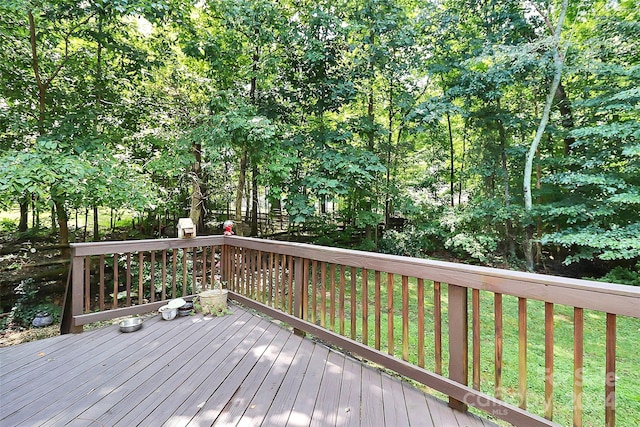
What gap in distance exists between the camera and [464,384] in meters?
1.69

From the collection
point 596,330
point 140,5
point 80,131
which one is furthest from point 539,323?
point 80,131

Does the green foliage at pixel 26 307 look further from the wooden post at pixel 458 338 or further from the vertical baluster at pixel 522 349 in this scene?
the vertical baluster at pixel 522 349

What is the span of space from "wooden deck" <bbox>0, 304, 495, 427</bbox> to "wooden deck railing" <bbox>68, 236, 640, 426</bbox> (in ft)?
0.65

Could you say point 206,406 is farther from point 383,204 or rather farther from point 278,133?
point 383,204

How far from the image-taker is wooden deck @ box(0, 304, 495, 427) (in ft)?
5.36

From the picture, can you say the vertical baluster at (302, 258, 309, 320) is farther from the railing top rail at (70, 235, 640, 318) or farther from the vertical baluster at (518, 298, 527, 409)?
the vertical baluster at (518, 298, 527, 409)

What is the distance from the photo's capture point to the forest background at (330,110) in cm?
440

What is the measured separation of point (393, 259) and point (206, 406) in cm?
147

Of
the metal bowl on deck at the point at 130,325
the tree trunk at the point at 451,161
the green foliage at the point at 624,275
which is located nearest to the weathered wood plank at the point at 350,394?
the metal bowl on deck at the point at 130,325

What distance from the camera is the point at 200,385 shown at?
1.94 meters

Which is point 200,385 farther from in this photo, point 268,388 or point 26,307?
point 26,307

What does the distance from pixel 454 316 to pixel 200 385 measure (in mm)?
1701

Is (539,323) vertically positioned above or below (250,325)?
below

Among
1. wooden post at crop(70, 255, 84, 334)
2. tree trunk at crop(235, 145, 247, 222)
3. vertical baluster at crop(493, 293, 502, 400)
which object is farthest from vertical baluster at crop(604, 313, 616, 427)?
tree trunk at crop(235, 145, 247, 222)
